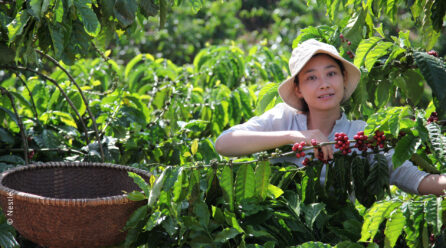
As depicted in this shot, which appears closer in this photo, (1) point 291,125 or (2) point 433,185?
(2) point 433,185

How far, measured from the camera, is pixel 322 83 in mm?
2023

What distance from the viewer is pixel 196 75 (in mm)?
3541

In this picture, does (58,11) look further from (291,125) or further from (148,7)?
(291,125)

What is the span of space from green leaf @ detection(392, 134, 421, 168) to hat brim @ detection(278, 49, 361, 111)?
0.58 metres

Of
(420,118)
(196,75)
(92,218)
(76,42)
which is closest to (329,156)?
(420,118)

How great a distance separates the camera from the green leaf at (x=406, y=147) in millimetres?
1501

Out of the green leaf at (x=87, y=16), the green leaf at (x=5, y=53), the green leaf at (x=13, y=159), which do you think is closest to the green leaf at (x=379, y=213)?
the green leaf at (x=87, y=16)

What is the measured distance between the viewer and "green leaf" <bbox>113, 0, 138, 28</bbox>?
1.77m

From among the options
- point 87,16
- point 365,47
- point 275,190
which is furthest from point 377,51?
point 87,16

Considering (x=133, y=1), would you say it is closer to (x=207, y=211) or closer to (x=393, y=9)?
(x=207, y=211)

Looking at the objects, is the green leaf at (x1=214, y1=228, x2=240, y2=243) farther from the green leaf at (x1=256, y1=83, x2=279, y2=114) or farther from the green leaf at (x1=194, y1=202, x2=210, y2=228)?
the green leaf at (x1=256, y1=83, x2=279, y2=114)

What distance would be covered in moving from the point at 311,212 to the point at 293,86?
0.64m

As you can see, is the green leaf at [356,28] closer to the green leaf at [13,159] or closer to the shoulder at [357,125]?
the shoulder at [357,125]

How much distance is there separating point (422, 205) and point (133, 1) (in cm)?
101
